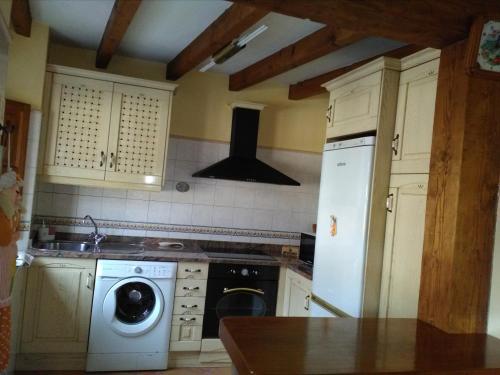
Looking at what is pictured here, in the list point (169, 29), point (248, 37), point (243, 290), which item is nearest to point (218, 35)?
point (248, 37)

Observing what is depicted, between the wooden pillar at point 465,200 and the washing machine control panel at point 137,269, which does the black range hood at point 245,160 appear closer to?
the washing machine control panel at point 137,269

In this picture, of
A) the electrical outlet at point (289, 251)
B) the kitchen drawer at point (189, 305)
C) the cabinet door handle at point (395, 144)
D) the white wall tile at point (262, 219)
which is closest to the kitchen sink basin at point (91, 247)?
the kitchen drawer at point (189, 305)

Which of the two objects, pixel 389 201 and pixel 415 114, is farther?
pixel 389 201

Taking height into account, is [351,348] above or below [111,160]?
below

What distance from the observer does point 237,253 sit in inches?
148

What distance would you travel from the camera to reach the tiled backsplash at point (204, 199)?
3.56 m

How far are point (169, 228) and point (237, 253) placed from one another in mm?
623

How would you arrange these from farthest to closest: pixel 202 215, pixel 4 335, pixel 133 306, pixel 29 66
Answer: pixel 202 215
pixel 133 306
pixel 29 66
pixel 4 335

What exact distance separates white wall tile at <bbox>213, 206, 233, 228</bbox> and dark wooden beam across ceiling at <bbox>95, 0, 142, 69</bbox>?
1543 millimetres

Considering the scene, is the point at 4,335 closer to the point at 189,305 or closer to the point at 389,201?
the point at 189,305

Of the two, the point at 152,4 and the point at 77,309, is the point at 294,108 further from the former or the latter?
the point at 77,309

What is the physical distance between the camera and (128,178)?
3387 millimetres

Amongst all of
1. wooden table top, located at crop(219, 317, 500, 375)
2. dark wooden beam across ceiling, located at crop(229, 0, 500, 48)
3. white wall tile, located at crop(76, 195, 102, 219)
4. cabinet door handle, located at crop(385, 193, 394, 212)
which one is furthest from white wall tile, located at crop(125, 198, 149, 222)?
dark wooden beam across ceiling, located at crop(229, 0, 500, 48)

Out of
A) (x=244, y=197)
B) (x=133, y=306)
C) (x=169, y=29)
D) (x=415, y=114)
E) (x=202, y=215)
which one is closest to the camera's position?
(x=415, y=114)
